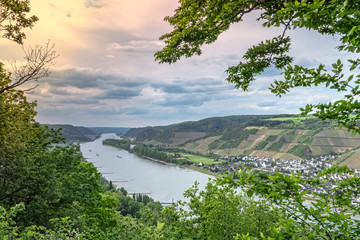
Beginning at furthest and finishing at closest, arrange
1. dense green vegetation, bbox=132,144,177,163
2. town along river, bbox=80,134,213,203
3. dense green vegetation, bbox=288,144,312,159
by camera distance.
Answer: dense green vegetation, bbox=132,144,177,163 → dense green vegetation, bbox=288,144,312,159 → town along river, bbox=80,134,213,203

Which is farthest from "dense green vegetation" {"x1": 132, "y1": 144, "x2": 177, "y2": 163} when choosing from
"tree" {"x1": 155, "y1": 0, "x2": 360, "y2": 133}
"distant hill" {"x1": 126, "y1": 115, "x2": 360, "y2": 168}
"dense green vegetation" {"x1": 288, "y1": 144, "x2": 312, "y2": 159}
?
"tree" {"x1": 155, "y1": 0, "x2": 360, "y2": 133}

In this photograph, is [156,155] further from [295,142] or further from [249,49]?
[249,49]

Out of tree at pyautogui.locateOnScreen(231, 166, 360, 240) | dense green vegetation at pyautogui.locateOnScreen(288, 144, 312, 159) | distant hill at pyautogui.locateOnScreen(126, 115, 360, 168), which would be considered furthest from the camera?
dense green vegetation at pyautogui.locateOnScreen(288, 144, 312, 159)

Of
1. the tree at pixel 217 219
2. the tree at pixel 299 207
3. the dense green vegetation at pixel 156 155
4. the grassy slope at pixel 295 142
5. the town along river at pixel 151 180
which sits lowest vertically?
the town along river at pixel 151 180

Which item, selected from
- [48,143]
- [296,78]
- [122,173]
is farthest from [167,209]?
[122,173]

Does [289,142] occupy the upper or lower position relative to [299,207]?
lower

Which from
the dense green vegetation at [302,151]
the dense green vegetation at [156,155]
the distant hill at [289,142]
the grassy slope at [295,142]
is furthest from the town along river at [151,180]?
the grassy slope at [295,142]

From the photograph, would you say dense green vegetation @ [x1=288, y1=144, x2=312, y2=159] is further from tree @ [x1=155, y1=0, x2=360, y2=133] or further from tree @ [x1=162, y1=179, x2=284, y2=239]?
tree @ [x1=155, y1=0, x2=360, y2=133]

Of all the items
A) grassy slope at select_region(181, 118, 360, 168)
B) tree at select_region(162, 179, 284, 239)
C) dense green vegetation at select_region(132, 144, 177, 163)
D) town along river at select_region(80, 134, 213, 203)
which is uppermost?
tree at select_region(162, 179, 284, 239)

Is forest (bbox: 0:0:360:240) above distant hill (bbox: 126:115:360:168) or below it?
above

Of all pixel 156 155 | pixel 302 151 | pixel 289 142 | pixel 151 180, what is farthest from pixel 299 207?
pixel 289 142

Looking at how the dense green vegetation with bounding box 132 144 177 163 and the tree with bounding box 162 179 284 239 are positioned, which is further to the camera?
the dense green vegetation with bounding box 132 144 177 163

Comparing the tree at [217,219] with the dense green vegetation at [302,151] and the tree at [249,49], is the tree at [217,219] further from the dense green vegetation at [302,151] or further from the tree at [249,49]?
the dense green vegetation at [302,151]
